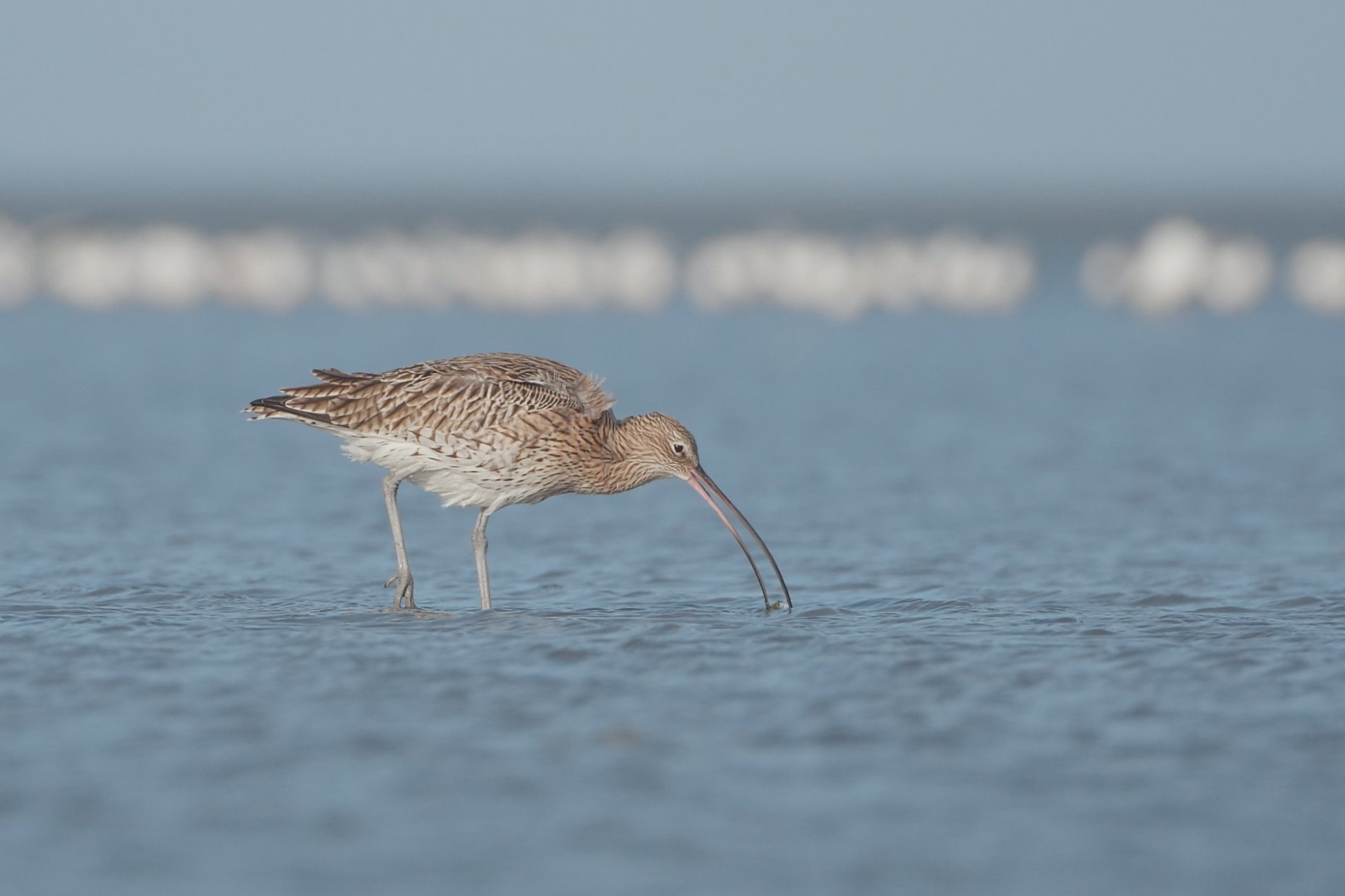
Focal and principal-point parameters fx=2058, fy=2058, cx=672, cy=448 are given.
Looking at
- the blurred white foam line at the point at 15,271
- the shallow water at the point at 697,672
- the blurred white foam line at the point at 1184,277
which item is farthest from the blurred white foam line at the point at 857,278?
the shallow water at the point at 697,672

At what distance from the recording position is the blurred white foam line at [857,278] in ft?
115

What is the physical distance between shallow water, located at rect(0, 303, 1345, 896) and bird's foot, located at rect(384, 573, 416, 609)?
0.40 feet

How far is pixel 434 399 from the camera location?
31.1ft

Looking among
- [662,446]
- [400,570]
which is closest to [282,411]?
[400,570]

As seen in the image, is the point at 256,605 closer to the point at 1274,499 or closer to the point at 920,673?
the point at 920,673

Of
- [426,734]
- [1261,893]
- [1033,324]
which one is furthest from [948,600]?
[1033,324]

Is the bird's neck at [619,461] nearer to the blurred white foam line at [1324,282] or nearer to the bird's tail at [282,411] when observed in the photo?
the bird's tail at [282,411]

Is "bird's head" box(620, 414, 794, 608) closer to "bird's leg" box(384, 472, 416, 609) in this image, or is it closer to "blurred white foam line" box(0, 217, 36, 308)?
"bird's leg" box(384, 472, 416, 609)

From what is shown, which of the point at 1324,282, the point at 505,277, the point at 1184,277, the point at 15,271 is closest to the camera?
the point at 1184,277

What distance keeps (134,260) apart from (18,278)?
6.75 ft

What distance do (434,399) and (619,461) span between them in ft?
3.06

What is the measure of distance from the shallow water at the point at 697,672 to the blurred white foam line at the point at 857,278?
1835 centimetres

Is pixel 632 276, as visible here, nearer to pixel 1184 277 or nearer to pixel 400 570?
pixel 1184 277

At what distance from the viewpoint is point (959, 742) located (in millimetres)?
6699
